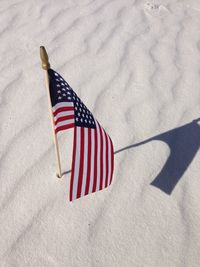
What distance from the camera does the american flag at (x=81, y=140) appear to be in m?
1.50

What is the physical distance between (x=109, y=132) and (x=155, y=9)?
1.78 meters

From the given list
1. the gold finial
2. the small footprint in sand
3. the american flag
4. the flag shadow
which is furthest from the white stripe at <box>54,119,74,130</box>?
the small footprint in sand

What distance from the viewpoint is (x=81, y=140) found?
60.2 inches

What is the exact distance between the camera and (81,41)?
112 inches

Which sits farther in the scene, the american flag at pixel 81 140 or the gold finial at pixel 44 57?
the american flag at pixel 81 140

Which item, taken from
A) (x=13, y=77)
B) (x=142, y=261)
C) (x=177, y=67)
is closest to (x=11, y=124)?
(x=13, y=77)

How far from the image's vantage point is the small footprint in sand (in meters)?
3.25

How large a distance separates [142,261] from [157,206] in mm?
310

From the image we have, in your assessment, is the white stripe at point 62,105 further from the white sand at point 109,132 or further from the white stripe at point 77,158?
the white sand at point 109,132

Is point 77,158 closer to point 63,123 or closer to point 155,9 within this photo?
point 63,123

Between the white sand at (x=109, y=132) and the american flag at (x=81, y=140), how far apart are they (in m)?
0.24

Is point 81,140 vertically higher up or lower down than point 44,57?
lower down

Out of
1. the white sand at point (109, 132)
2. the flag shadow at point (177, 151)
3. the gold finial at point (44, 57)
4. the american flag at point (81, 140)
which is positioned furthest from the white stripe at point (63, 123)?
the flag shadow at point (177, 151)

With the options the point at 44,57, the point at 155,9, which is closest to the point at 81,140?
the point at 44,57
